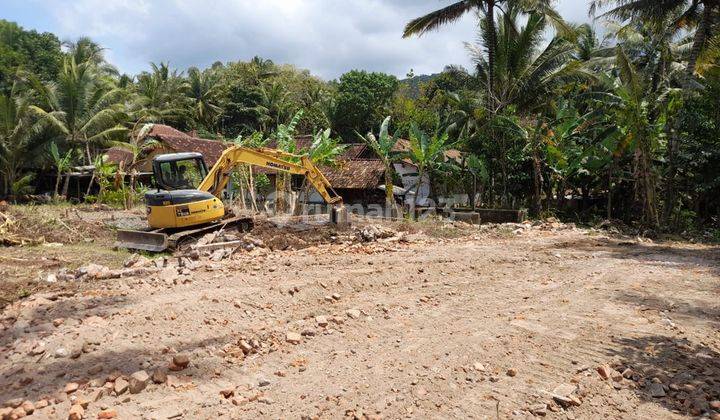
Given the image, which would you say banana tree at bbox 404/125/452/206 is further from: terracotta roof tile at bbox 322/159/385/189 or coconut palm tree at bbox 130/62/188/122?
coconut palm tree at bbox 130/62/188/122

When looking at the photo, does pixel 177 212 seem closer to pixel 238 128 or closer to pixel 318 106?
pixel 318 106

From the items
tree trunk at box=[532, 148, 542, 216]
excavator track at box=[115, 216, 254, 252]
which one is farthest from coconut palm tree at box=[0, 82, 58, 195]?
tree trunk at box=[532, 148, 542, 216]

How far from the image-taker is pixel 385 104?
108 ft

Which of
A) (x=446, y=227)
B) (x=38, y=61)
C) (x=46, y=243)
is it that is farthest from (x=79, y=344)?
(x=38, y=61)

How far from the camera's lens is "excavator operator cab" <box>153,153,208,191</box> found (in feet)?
36.6

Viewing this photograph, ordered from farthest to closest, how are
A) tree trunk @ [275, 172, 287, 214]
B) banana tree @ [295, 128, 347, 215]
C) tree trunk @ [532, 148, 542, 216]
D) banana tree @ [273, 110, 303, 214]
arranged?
tree trunk @ [532, 148, 542, 216] → tree trunk @ [275, 172, 287, 214] → banana tree @ [273, 110, 303, 214] → banana tree @ [295, 128, 347, 215]

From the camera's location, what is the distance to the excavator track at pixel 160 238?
1026cm

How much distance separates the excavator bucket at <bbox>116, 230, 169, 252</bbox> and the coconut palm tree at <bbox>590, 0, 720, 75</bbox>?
15.4 metres

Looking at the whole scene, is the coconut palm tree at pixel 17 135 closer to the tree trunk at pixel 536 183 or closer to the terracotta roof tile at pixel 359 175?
the terracotta roof tile at pixel 359 175

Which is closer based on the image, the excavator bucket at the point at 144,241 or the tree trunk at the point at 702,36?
the excavator bucket at the point at 144,241

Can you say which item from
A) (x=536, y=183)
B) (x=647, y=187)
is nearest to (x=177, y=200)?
(x=536, y=183)

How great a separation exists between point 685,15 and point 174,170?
16816 millimetres

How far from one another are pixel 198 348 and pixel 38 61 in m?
37.3

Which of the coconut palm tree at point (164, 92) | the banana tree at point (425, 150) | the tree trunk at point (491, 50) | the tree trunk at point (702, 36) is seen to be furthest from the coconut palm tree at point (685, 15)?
the coconut palm tree at point (164, 92)
